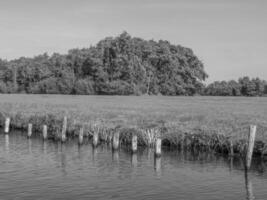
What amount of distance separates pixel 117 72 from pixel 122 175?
11484 centimetres

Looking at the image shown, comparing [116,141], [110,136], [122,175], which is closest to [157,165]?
[122,175]

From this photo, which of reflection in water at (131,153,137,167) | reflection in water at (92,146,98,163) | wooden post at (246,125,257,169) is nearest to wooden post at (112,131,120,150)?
reflection in water at (92,146,98,163)

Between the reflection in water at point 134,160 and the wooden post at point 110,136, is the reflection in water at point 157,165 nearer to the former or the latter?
the reflection in water at point 134,160

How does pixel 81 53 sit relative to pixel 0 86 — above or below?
above

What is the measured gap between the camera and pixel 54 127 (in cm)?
4288

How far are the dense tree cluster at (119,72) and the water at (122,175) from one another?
103m

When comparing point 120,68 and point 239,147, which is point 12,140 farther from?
point 120,68

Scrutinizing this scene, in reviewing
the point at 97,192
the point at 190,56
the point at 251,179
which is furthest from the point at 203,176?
the point at 190,56

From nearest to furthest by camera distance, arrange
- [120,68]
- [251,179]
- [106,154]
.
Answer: [251,179] → [106,154] → [120,68]

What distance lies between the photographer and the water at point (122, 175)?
→ 21734mm

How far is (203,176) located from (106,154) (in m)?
9.21

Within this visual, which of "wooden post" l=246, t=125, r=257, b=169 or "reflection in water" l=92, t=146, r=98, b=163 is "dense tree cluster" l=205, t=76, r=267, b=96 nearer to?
"reflection in water" l=92, t=146, r=98, b=163

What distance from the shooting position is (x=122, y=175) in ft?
84.8

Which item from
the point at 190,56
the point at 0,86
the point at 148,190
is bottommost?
the point at 148,190
